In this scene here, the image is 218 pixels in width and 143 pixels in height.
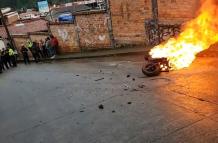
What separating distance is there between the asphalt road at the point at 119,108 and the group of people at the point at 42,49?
387 inches

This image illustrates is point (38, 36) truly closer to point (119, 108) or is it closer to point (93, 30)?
point (93, 30)

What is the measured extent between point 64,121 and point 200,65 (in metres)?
5.72

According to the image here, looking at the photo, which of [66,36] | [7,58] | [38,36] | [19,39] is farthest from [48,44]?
[19,39]

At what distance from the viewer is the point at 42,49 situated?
93.9 feet

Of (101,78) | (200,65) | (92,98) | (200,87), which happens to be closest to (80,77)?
(101,78)

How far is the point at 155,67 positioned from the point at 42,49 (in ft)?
51.2

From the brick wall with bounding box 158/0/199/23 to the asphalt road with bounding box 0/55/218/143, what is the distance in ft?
9.53

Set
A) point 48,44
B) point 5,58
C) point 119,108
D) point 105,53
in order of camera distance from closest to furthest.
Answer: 1. point 119,108
2. point 105,53
3. point 48,44
4. point 5,58

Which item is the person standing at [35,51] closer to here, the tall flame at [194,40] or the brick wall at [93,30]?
the brick wall at [93,30]

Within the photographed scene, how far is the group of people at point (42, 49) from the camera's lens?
2750 centimetres

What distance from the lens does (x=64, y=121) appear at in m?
12.0

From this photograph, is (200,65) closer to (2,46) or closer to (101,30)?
(101,30)

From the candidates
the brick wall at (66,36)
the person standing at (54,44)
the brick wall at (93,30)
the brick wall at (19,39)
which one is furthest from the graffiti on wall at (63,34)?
the brick wall at (19,39)

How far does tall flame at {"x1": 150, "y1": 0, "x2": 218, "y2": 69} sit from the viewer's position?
597 inches
